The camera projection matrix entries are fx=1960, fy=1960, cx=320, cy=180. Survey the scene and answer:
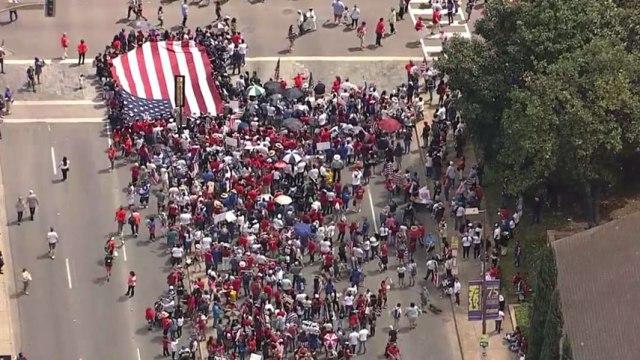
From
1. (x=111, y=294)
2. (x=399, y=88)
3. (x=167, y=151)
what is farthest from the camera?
(x=399, y=88)

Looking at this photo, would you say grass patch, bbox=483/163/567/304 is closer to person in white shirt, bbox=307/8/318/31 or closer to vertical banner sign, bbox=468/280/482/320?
vertical banner sign, bbox=468/280/482/320

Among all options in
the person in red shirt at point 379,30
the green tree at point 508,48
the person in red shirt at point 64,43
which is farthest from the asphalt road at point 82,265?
the person in red shirt at point 379,30

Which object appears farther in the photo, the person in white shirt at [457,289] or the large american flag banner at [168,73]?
the large american flag banner at [168,73]

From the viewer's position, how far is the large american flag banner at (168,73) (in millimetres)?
100312

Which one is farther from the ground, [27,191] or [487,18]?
[487,18]

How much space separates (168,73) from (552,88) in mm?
22614

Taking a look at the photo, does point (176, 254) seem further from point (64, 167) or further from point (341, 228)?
point (64, 167)

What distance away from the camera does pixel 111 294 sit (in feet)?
295

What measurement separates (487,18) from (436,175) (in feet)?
27.0

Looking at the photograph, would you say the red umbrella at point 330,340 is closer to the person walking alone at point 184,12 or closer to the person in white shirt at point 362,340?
the person in white shirt at point 362,340

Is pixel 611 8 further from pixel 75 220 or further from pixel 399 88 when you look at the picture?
pixel 75 220

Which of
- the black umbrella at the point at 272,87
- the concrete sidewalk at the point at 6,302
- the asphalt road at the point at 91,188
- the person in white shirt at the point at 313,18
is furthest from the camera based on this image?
the person in white shirt at the point at 313,18

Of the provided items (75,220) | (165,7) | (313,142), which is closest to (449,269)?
(313,142)

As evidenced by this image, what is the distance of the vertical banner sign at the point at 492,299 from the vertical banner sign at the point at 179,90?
2147cm
